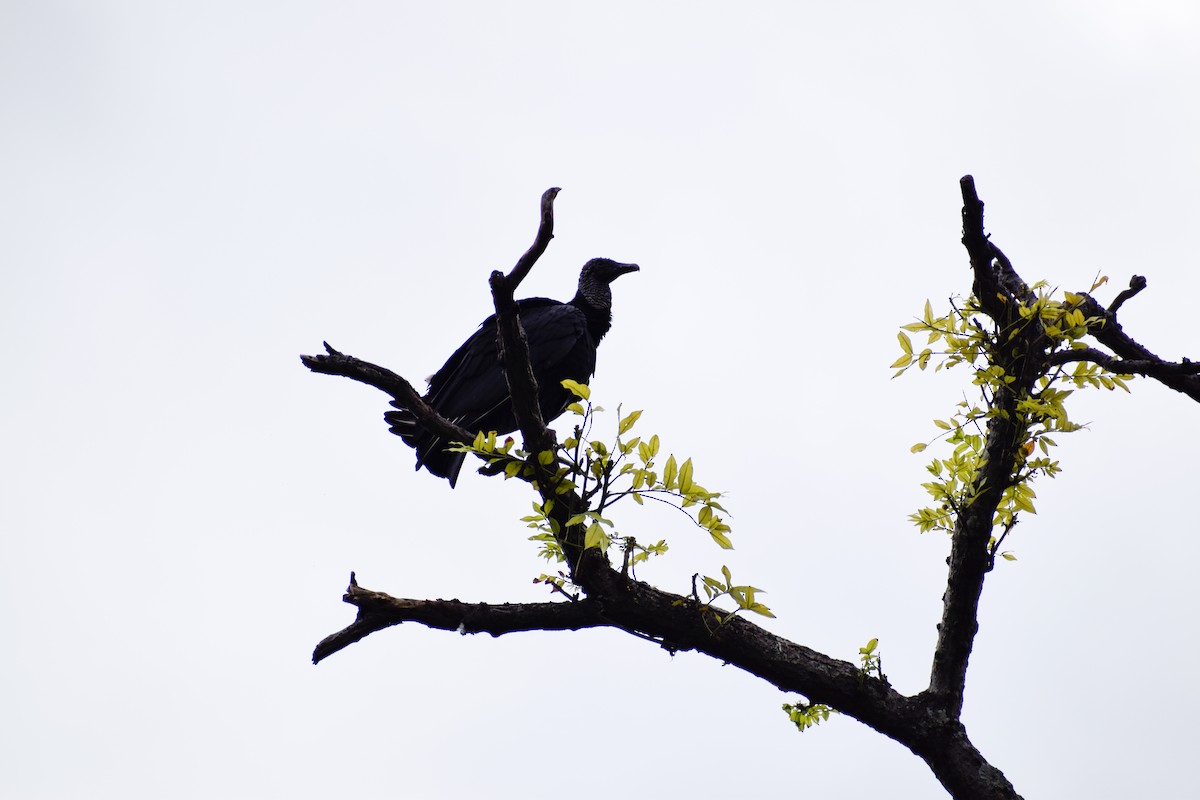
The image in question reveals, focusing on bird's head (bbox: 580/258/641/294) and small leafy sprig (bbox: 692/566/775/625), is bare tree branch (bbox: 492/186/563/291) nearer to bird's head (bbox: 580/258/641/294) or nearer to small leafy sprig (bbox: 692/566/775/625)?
small leafy sprig (bbox: 692/566/775/625)

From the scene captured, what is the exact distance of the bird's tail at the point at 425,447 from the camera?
3631 mm

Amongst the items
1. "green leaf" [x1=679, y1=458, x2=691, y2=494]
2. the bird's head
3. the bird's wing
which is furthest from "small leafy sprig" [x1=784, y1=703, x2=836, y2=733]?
the bird's head

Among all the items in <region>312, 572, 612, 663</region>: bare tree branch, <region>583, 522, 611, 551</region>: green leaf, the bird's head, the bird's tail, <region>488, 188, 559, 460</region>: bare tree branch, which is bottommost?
<region>583, 522, 611, 551</region>: green leaf

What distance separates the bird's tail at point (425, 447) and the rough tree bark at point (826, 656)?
924mm

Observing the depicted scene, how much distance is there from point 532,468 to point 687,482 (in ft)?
1.41

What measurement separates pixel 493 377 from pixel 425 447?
0.41m

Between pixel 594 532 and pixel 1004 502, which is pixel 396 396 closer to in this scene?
pixel 594 532

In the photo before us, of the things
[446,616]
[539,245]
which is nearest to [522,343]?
[539,245]

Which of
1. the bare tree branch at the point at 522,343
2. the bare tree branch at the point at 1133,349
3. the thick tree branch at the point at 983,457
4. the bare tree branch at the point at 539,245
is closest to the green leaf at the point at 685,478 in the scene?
the bare tree branch at the point at 522,343

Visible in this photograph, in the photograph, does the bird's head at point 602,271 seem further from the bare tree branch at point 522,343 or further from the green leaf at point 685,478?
the green leaf at point 685,478

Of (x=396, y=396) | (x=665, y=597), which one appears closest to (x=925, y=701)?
(x=665, y=597)

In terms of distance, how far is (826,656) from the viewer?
8.95 feet

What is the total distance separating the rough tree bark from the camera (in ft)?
8.39

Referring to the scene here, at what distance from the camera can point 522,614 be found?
8.98 ft
